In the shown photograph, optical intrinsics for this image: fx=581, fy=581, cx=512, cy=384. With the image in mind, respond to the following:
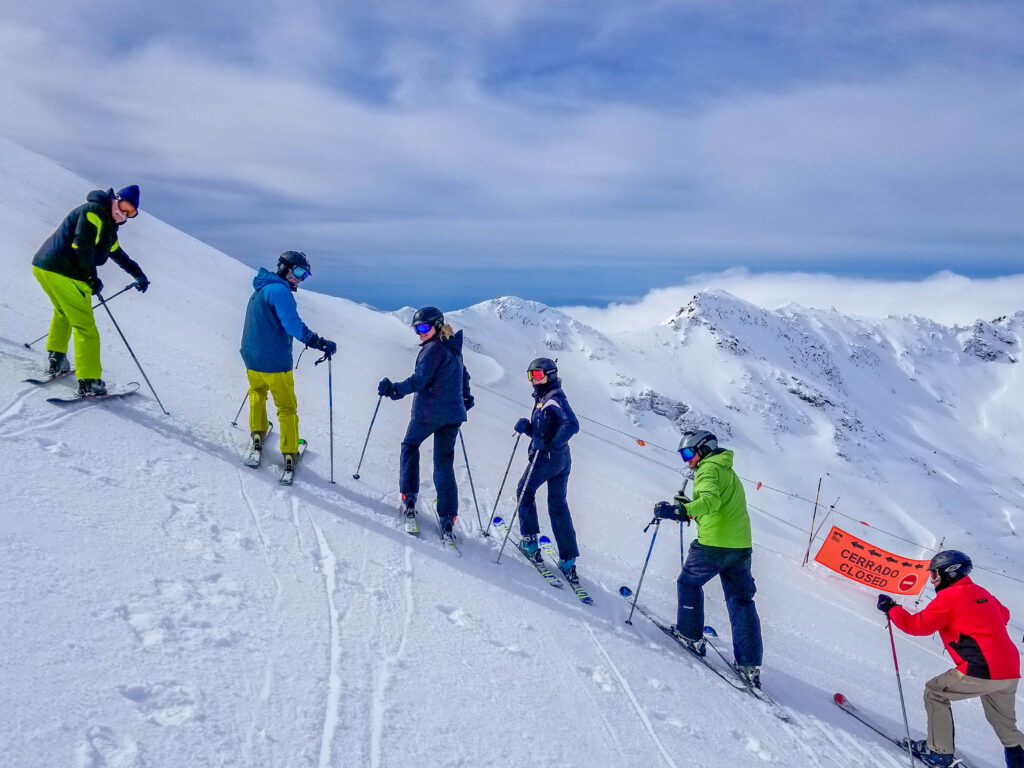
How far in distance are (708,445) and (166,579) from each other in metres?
4.80

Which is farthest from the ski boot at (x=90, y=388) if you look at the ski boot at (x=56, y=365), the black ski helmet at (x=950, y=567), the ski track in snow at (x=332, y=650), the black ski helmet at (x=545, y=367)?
the black ski helmet at (x=950, y=567)

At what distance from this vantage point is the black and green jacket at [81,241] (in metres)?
5.85

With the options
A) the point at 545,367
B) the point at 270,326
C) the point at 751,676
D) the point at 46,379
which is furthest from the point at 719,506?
the point at 46,379

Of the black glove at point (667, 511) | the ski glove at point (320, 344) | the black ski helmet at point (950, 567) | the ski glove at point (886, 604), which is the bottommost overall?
the ski glove at point (886, 604)

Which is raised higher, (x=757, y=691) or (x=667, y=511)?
(x=667, y=511)

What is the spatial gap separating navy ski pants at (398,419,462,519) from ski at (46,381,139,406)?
10.8 ft

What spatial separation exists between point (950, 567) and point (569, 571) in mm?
3536

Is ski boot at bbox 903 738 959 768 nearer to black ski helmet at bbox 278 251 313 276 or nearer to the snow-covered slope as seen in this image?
the snow-covered slope

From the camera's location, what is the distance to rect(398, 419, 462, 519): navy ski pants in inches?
240

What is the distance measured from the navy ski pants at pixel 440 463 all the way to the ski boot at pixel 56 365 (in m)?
3.93

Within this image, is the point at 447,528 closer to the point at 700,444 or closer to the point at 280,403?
the point at 280,403

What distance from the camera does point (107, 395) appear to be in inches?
248

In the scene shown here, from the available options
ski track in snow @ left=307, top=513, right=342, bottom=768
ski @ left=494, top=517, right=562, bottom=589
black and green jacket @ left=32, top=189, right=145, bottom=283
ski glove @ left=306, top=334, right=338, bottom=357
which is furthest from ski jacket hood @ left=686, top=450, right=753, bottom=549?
black and green jacket @ left=32, top=189, right=145, bottom=283

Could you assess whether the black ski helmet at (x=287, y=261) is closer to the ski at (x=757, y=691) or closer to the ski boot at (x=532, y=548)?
the ski boot at (x=532, y=548)
